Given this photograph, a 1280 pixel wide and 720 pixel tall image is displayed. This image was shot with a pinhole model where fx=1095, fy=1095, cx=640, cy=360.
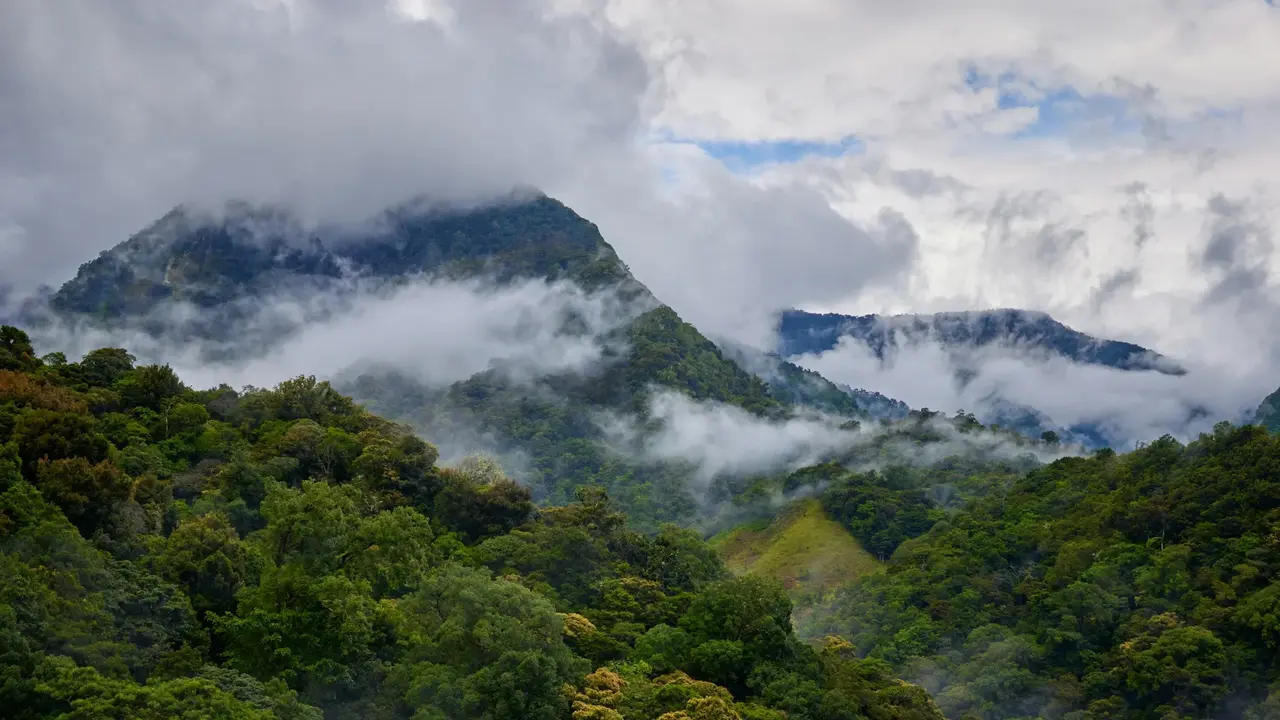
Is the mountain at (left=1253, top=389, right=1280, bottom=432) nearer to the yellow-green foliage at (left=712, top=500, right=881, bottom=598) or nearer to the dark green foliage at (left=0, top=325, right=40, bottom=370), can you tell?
the yellow-green foliage at (left=712, top=500, right=881, bottom=598)

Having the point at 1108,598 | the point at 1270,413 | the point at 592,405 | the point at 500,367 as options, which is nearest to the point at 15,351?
the point at 1108,598

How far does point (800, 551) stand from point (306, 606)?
81711 millimetres

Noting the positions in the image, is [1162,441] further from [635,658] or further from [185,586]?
[185,586]

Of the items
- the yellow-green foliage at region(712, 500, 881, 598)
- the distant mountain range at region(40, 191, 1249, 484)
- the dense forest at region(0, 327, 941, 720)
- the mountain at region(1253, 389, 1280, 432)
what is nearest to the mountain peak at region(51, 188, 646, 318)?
the distant mountain range at region(40, 191, 1249, 484)

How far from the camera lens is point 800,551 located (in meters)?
111

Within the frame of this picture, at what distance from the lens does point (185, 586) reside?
37000 millimetres

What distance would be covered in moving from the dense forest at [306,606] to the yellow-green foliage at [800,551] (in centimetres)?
4389

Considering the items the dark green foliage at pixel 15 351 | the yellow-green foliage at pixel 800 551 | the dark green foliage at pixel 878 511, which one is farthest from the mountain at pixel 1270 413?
the dark green foliage at pixel 15 351

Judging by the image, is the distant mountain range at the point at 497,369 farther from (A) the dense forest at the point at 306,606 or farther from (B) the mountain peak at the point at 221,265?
(A) the dense forest at the point at 306,606

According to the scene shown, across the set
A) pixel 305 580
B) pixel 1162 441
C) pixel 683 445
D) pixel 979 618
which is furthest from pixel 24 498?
pixel 683 445

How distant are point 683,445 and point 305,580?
11552 cm

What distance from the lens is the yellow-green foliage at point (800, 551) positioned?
4102 inches

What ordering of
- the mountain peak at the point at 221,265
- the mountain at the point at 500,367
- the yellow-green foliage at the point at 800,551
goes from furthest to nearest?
the mountain peak at the point at 221,265
the mountain at the point at 500,367
the yellow-green foliage at the point at 800,551

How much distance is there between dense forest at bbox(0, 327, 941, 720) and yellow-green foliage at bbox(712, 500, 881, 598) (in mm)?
43889
